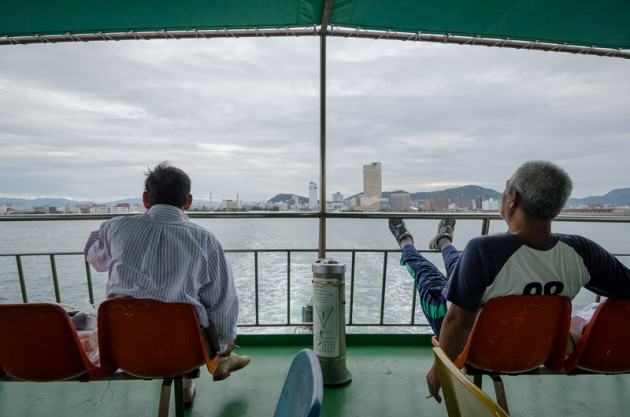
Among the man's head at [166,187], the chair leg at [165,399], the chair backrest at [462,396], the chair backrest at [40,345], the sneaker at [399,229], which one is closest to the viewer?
the chair backrest at [462,396]

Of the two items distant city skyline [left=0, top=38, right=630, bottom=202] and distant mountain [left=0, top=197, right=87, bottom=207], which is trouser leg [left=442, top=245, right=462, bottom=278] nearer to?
distant city skyline [left=0, top=38, right=630, bottom=202]

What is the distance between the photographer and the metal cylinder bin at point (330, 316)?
2078 mm

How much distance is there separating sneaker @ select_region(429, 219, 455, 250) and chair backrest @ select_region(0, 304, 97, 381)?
1861 millimetres

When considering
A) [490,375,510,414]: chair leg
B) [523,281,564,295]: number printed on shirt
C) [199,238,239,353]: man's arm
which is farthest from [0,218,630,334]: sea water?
[490,375,510,414]: chair leg

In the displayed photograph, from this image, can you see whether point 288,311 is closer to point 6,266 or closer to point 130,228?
point 130,228

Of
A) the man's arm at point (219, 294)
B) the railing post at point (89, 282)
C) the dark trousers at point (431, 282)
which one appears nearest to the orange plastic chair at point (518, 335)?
the dark trousers at point (431, 282)

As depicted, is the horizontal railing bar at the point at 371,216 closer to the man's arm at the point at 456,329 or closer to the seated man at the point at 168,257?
the seated man at the point at 168,257

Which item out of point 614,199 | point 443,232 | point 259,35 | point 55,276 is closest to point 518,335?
point 443,232

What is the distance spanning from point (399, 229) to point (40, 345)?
187cm

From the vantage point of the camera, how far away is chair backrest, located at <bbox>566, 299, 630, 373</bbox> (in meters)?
1.25

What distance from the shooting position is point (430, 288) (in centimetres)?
166

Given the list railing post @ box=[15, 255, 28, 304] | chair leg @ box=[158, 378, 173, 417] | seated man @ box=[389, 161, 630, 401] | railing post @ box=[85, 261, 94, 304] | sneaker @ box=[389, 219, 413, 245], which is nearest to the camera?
seated man @ box=[389, 161, 630, 401]

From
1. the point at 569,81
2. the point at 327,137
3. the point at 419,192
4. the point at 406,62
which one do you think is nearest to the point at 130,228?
the point at 327,137

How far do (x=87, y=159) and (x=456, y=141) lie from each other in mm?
5557
